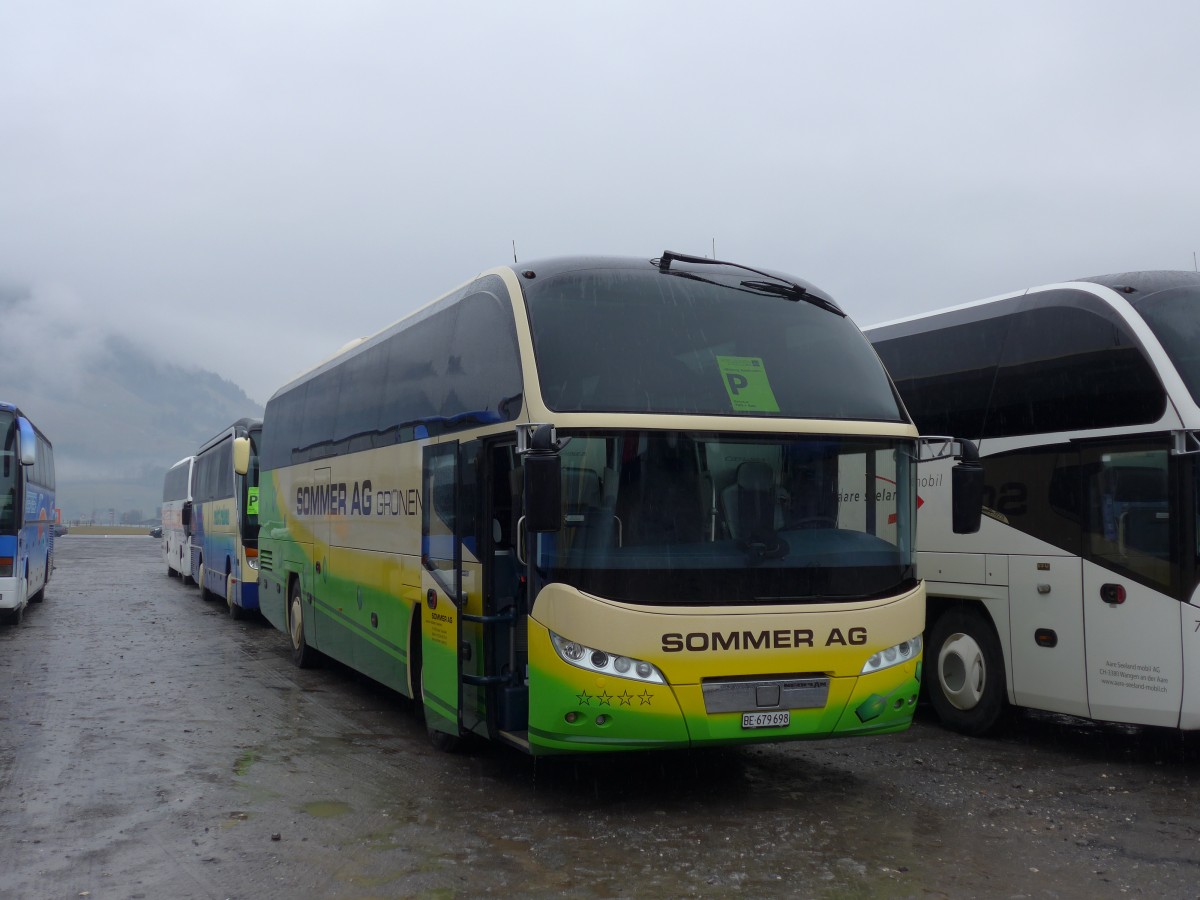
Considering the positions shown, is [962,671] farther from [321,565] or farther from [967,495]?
[321,565]

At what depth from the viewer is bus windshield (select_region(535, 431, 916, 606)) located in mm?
7012

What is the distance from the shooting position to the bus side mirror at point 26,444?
58.1 feet

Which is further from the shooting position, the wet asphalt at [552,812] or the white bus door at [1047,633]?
the white bus door at [1047,633]

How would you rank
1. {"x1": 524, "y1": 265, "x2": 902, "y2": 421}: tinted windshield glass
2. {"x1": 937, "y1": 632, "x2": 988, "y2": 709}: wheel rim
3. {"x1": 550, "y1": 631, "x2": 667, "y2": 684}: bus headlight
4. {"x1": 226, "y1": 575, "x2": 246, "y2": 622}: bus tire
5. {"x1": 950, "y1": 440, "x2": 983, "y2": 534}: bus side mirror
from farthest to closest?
{"x1": 226, "y1": 575, "x2": 246, "y2": 622}: bus tire → {"x1": 937, "y1": 632, "x2": 988, "y2": 709}: wheel rim → {"x1": 950, "y1": 440, "x2": 983, "y2": 534}: bus side mirror → {"x1": 524, "y1": 265, "x2": 902, "y2": 421}: tinted windshield glass → {"x1": 550, "y1": 631, "x2": 667, "y2": 684}: bus headlight

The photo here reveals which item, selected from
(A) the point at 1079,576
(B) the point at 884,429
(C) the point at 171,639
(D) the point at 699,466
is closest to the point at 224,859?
(D) the point at 699,466

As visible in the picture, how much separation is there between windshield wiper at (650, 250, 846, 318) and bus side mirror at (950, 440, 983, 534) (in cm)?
136

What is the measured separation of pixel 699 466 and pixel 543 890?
8.55 ft

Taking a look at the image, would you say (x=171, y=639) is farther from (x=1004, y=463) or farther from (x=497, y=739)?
(x=1004, y=463)

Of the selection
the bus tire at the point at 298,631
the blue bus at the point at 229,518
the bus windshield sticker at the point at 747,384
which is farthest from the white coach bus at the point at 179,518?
the bus windshield sticker at the point at 747,384

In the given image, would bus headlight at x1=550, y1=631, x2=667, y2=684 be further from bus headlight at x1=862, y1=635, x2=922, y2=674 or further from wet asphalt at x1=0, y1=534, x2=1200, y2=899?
bus headlight at x1=862, y1=635, x2=922, y2=674

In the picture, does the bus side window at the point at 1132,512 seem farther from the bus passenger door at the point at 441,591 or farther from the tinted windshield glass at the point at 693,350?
the bus passenger door at the point at 441,591

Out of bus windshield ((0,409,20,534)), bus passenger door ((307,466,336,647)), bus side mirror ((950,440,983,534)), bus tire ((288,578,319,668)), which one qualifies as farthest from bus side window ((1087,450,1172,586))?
bus windshield ((0,409,20,534))

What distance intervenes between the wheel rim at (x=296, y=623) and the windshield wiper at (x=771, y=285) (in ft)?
25.7

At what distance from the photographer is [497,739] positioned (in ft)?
25.5
